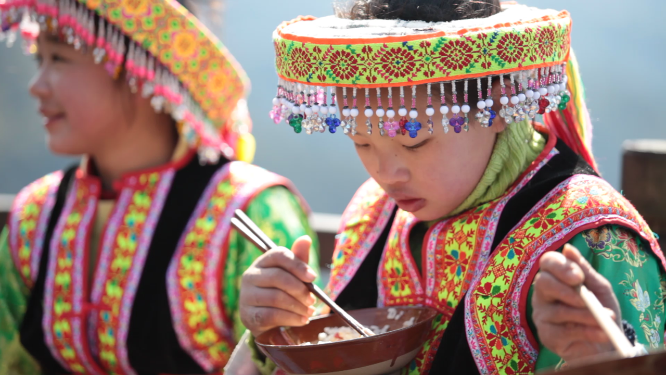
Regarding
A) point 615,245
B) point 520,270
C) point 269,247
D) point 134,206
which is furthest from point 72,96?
point 615,245

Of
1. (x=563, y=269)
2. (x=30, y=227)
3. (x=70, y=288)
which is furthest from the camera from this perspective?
(x=30, y=227)

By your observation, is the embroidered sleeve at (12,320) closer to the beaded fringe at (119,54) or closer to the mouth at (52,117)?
the mouth at (52,117)

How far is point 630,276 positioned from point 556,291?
27 cm

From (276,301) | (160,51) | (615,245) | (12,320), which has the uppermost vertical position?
(160,51)

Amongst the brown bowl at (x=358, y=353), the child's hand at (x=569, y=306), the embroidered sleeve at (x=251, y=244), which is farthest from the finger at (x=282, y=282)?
the embroidered sleeve at (x=251, y=244)

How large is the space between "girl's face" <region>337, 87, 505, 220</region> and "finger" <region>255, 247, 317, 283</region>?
7.3 inches

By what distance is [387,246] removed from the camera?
1.41 metres

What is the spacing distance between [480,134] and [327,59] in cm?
28

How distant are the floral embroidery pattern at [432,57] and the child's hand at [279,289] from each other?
0.29 m

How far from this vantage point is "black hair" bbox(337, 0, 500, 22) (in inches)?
45.1

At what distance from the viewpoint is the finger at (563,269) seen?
83 cm

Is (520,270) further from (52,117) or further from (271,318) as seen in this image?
(52,117)

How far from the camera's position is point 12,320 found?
1992 millimetres

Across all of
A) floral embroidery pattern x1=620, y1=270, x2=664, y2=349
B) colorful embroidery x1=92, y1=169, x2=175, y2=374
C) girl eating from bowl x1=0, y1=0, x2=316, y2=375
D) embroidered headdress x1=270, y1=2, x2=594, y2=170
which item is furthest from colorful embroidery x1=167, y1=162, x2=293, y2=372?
floral embroidery pattern x1=620, y1=270, x2=664, y2=349
